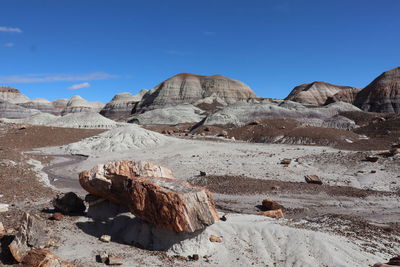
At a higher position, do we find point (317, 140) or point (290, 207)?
point (317, 140)

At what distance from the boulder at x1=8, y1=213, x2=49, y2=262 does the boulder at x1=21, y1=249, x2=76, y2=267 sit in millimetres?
233

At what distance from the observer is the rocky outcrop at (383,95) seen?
240 feet

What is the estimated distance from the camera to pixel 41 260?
5508 mm

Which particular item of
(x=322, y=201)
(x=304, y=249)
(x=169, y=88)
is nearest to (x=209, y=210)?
(x=304, y=249)

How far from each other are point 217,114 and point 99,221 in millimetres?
40011

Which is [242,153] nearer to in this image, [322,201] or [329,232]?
[322,201]

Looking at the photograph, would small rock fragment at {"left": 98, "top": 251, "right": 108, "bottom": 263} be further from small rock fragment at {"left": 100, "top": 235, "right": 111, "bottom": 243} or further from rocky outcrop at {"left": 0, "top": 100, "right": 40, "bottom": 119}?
rocky outcrop at {"left": 0, "top": 100, "right": 40, "bottom": 119}

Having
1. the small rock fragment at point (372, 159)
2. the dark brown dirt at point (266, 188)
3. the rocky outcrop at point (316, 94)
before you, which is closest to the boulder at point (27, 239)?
the dark brown dirt at point (266, 188)

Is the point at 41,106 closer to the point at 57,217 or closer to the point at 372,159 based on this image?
the point at 372,159

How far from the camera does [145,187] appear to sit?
7.14m

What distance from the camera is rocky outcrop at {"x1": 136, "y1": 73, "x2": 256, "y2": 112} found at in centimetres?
10356

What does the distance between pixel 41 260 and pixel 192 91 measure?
102266 millimetres

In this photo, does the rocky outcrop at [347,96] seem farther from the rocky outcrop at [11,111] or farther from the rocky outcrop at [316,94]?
the rocky outcrop at [11,111]

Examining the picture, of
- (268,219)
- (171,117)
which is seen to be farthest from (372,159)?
(171,117)
